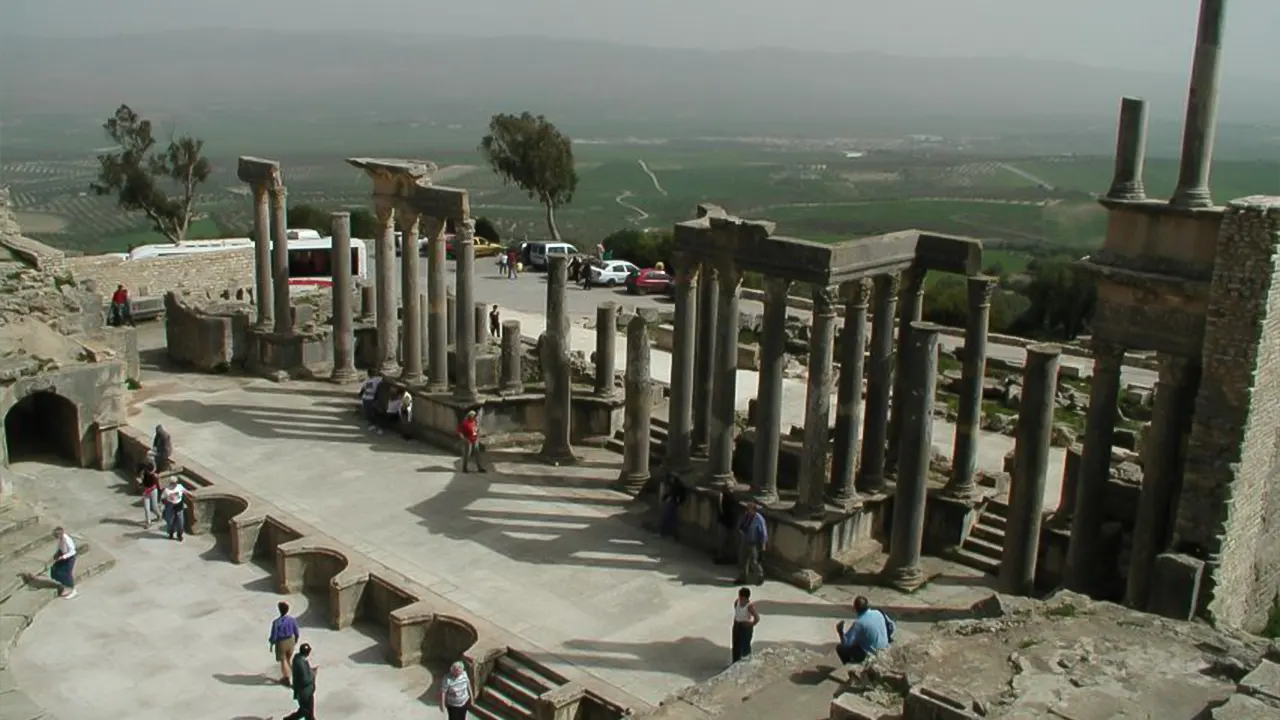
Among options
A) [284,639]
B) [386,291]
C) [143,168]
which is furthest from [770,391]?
[143,168]

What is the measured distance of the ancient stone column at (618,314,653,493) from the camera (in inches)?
902

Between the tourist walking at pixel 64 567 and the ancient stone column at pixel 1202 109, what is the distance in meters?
16.3

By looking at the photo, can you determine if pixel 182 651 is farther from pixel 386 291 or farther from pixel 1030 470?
pixel 1030 470

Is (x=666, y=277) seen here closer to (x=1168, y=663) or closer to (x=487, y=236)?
(x=487, y=236)

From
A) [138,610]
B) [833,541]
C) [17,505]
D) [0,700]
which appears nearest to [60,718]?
[0,700]

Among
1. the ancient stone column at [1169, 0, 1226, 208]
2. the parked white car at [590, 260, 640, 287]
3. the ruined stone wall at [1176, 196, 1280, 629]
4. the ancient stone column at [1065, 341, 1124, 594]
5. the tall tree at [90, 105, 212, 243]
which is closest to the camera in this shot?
the ruined stone wall at [1176, 196, 1280, 629]

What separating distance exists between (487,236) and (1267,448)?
44424mm

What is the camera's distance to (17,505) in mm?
21500

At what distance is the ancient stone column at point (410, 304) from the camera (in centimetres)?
2647

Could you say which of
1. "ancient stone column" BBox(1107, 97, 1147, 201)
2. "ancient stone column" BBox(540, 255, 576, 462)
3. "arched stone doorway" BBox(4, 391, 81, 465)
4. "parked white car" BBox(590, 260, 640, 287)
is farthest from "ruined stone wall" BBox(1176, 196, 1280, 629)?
"parked white car" BBox(590, 260, 640, 287)

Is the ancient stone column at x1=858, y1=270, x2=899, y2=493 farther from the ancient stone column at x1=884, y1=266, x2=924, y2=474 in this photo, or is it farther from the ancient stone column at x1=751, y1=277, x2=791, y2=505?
the ancient stone column at x1=751, y1=277, x2=791, y2=505

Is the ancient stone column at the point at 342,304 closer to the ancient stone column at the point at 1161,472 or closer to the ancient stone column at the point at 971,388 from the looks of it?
the ancient stone column at the point at 971,388

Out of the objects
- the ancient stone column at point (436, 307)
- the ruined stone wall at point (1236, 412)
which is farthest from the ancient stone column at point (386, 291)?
the ruined stone wall at point (1236, 412)

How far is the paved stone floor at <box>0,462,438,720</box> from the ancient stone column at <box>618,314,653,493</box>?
6.41 m
